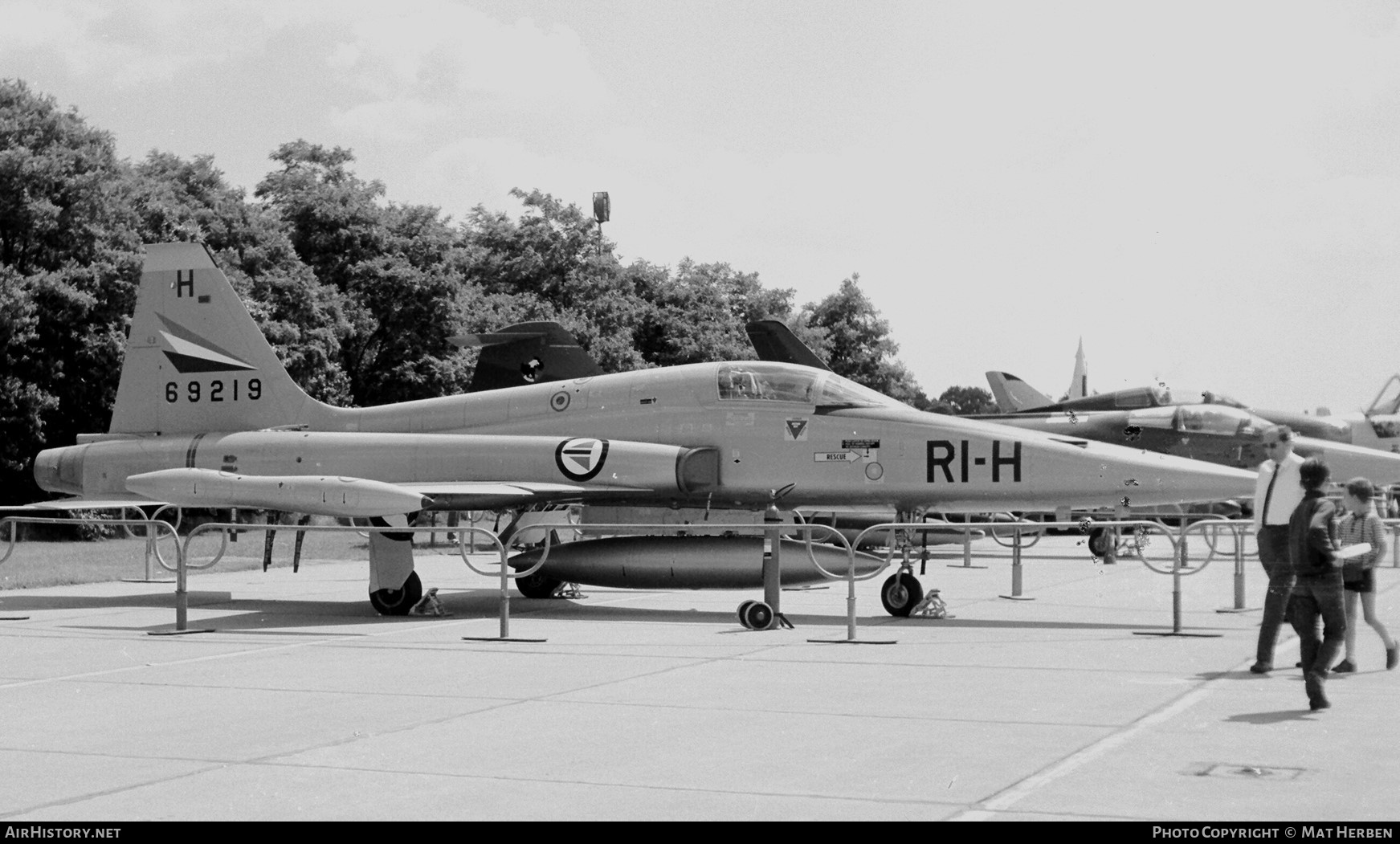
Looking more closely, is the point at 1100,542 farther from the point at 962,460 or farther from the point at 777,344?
the point at 962,460

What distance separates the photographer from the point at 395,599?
1429 centimetres

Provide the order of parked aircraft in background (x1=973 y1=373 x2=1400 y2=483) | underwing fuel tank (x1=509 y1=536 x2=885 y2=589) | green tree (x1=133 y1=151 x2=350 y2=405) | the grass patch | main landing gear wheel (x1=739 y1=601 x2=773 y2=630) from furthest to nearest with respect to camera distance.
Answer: green tree (x1=133 y1=151 x2=350 y2=405) → parked aircraft in background (x1=973 y1=373 x2=1400 y2=483) → the grass patch → underwing fuel tank (x1=509 y1=536 x2=885 y2=589) → main landing gear wheel (x1=739 y1=601 x2=773 y2=630)

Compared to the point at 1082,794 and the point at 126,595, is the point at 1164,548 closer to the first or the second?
the point at 126,595

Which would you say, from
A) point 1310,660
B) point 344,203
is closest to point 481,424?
point 1310,660

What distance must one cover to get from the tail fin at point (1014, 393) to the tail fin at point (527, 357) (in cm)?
2214

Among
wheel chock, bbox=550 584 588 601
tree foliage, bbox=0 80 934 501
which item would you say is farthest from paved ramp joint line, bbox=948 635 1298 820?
tree foliage, bbox=0 80 934 501

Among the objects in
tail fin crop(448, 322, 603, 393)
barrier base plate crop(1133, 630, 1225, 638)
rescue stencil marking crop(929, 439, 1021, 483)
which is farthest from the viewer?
tail fin crop(448, 322, 603, 393)

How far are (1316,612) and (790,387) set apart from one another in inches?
281

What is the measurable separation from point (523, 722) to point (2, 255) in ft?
108

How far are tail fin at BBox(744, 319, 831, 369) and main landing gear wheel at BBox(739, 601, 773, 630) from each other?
15095 millimetres

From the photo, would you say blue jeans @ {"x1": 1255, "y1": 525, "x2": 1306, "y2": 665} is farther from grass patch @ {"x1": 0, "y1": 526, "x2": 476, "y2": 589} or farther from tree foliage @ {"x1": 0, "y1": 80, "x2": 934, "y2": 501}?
tree foliage @ {"x1": 0, "y1": 80, "x2": 934, "y2": 501}

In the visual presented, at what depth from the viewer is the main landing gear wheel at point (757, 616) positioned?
12367mm

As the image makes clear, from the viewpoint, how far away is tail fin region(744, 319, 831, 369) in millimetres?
27328

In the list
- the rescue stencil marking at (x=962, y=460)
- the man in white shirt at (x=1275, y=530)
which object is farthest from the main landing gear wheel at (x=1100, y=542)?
the man in white shirt at (x=1275, y=530)
